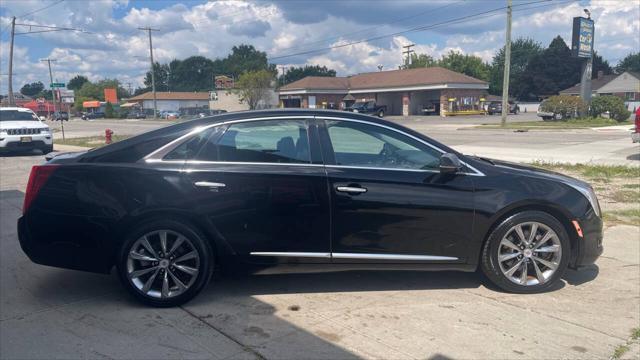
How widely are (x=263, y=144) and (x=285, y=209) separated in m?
0.62

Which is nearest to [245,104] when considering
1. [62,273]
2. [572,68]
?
[572,68]

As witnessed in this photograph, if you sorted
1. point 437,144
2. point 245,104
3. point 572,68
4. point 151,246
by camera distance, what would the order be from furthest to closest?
point 572,68
point 245,104
point 437,144
point 151,246

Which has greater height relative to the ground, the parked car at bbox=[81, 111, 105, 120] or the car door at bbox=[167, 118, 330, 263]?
the car door at bbox=[167, 118, 330, 263]

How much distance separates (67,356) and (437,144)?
327cm

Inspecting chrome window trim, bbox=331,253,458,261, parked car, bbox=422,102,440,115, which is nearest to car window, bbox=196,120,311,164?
chrome window trim, bbox=331,253,458,261

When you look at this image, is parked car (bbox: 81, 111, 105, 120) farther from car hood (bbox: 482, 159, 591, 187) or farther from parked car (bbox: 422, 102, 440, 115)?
car hood (bbox: 482, 159, 591, 187)

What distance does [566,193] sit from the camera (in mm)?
4516

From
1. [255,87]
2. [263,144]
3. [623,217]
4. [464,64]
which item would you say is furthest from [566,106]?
[464,64]

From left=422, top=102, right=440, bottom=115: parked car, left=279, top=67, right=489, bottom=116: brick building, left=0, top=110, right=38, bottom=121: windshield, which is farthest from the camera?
left=422, top=102, right=440, bottom=115: parked car

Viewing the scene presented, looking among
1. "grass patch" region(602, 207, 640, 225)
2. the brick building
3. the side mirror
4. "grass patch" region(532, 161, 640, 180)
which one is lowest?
"grass patch" region(602, 207, 640, 225)

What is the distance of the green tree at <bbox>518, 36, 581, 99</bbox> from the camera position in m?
94.2

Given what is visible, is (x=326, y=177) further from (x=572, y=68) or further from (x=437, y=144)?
(x=572, y=68)

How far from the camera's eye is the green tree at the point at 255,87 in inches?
2726

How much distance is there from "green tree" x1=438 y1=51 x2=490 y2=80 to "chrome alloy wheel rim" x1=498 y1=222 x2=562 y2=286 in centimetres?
9020
